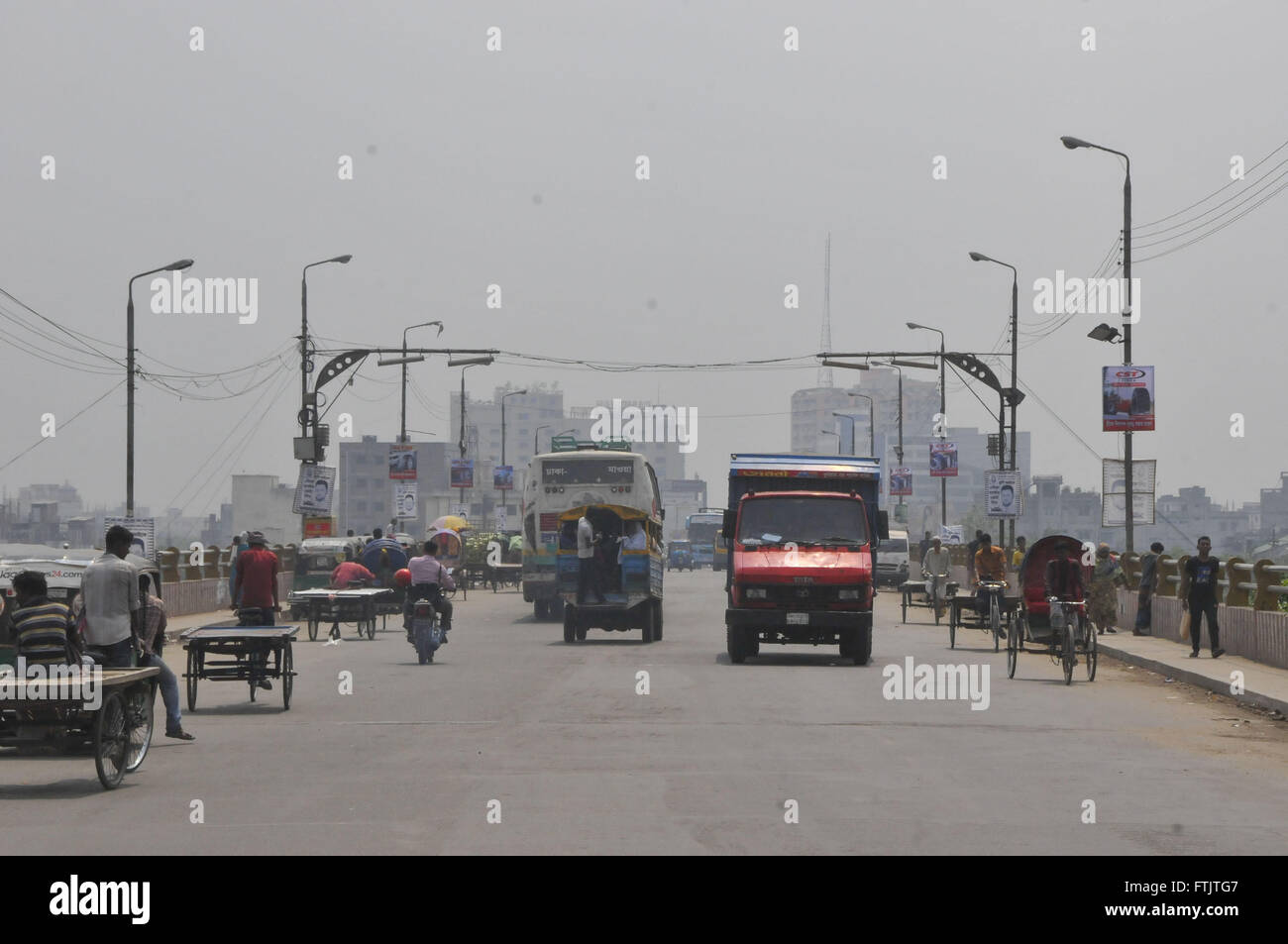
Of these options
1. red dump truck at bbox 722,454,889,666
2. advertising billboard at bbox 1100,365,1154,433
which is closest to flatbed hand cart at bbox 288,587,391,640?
red dump truck at bbox 722,454,889,666

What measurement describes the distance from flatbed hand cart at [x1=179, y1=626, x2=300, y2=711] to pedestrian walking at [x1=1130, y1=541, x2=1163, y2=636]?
64.4 ft

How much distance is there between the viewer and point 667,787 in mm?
12523

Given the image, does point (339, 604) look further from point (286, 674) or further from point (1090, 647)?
point (1090, 647)

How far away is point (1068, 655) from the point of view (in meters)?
23.5

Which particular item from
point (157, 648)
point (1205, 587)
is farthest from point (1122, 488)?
point (157, 648)

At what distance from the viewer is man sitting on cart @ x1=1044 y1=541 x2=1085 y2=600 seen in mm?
23797

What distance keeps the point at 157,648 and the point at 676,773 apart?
5431 mm

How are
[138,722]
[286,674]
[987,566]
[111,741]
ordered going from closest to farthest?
[111,741]
[138,722]
[286,674]
[987,566]

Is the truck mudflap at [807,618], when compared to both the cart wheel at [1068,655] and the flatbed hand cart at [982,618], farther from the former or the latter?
the cart wheel at [1068,655]

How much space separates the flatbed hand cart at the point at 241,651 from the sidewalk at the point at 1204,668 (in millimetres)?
11135

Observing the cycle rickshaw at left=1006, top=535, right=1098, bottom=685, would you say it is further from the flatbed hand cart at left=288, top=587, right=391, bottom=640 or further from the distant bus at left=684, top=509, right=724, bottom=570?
the distant bus at left=684, top=509, right=724, bottom=570

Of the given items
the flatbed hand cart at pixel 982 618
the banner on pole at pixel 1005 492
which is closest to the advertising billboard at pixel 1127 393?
the flatbed hand cart at pixel 982 618

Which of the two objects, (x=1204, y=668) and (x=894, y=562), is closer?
(x=1204, y=668)
